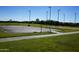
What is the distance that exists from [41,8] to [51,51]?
0.92 meters

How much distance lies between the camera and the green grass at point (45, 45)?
5379 millimetres

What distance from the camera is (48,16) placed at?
218 inches

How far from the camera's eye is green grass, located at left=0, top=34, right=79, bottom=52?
212 inches

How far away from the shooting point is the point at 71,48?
5.41 metres

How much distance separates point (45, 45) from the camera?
17.8ft

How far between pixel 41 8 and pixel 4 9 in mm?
772

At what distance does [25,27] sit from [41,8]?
1.81 ft

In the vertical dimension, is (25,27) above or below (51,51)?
above

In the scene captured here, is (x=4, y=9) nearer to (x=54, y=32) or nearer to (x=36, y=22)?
(x=36, y=22)

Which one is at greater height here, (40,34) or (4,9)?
(4,9)
